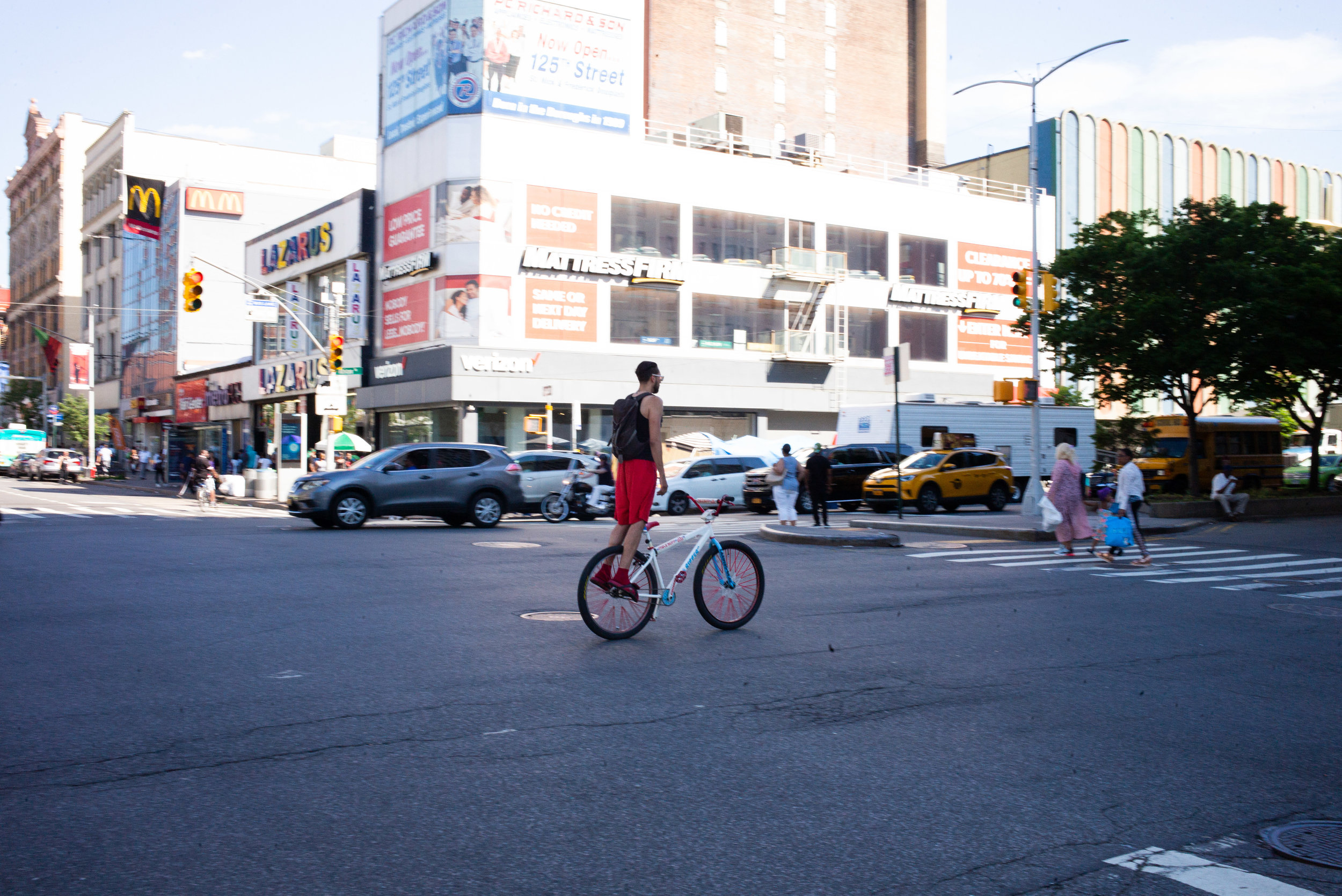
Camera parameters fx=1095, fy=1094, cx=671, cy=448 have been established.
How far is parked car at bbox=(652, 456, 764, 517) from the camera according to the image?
2836 centimetres

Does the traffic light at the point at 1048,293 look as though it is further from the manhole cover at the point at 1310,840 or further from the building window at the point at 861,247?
the building window at the point at 861,247

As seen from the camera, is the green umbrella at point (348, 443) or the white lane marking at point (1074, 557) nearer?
the white lane marking at point (1074, 557)

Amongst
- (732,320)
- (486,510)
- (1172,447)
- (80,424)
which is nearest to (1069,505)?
(486,510)

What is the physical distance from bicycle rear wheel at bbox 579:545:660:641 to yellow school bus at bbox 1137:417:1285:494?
27.8m

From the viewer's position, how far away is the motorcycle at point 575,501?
88.8 feet

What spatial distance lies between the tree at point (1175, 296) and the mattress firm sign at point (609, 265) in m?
17.7

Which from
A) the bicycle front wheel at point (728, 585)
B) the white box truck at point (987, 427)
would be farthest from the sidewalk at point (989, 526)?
the bicycle front wheel at point (728, 585)

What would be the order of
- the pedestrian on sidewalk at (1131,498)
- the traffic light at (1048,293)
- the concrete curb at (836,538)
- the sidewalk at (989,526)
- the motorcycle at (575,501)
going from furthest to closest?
1. the motorcycle at (575,501)
2. the traffic light at (1048,293)
3. the sidewalk at (989,526)
4. the concrete curb at (836,538)
5. the pedestrian on sidewalk at (1131,498)

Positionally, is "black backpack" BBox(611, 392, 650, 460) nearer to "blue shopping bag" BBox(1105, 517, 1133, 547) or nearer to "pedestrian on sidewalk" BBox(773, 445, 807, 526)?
"blue shopping bag" BBox(1105, 517, 1133, 547)

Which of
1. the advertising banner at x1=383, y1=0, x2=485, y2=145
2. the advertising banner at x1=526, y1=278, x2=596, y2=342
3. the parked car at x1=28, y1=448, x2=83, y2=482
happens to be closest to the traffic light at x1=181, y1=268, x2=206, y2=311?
the advertising banner at x1=526, y1=278, x2=596, y2=342

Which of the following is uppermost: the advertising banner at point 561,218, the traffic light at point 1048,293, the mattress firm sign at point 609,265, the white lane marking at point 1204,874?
the advertising banner at point 561,218

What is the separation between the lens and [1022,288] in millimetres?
25719

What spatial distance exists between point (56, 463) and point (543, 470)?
39.9 meters

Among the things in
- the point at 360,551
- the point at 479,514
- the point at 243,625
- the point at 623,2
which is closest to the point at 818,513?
the point at 479,514
